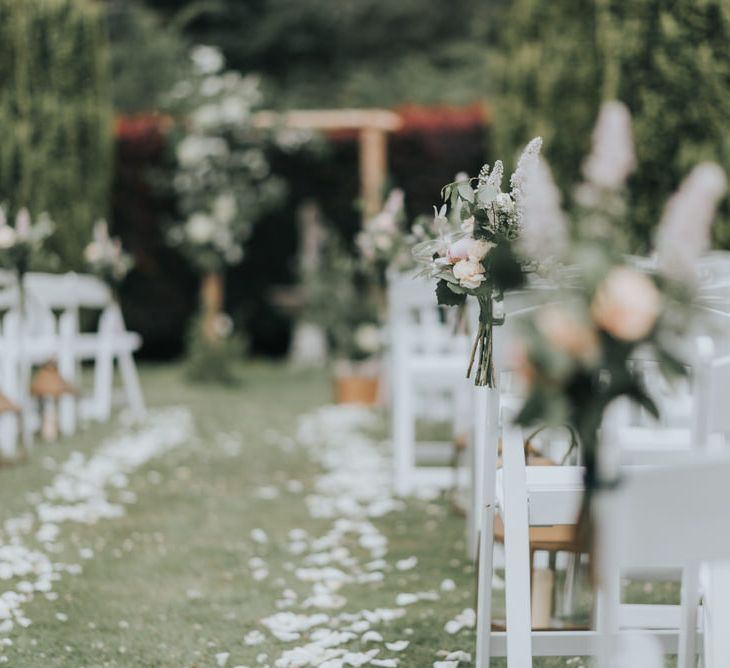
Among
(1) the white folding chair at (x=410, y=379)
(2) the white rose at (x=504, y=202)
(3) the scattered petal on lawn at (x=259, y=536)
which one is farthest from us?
(1) the white folding chair at (x=410, y=379)

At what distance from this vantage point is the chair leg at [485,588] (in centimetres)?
249

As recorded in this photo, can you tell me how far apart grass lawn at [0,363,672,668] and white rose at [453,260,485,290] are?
1186 mm

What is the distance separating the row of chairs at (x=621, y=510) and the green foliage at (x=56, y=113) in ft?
16.7

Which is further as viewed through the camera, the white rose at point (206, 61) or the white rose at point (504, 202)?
the white rose at point (206, 61)

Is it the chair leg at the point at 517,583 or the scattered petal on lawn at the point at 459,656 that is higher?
the chair leg at the point at 517,583

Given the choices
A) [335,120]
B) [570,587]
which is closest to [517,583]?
[570,587]

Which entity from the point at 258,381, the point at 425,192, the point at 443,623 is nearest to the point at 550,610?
the point at 443,623

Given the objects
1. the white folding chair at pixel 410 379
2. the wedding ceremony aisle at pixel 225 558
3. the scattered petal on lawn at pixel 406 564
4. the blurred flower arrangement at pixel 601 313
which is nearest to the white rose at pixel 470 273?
the blurred flower arrangement at pixel 601 313

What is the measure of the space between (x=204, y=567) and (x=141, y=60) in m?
13.8

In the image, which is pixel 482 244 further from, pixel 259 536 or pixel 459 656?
pixel 259 536

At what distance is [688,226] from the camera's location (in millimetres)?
1326

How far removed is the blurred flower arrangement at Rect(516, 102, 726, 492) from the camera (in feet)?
4.48

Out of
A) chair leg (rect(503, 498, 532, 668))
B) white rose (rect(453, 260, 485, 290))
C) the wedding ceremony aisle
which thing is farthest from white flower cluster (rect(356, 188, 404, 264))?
chair leg (rect(503, 498, 532, 668))

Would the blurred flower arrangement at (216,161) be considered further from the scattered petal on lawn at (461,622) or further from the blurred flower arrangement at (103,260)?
the scattered petal on lawn at (461,622)
